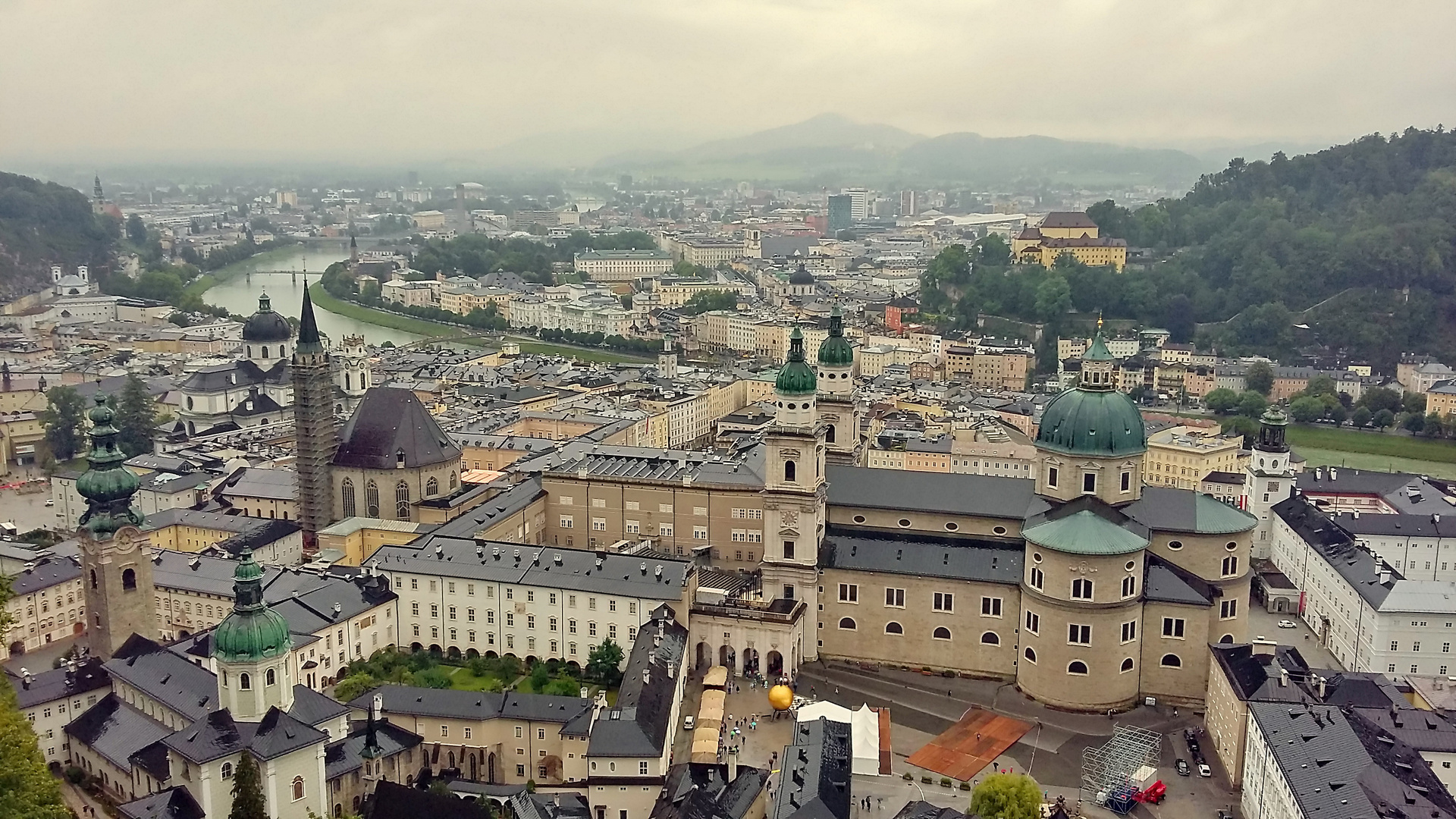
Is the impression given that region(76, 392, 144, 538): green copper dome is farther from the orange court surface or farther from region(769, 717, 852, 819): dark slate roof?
the orange court surface

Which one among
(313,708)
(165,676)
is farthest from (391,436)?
(313,708)

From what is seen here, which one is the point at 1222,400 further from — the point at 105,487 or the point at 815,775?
the point at 105,487

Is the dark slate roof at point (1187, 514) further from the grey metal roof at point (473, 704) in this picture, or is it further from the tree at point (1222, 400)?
the tree at point (1222, 400)

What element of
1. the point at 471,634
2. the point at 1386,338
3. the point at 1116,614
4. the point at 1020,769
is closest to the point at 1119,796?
the point at 1020,769

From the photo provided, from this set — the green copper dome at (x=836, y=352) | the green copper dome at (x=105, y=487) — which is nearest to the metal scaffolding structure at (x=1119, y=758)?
the green copper dome at (x=836, y=352)

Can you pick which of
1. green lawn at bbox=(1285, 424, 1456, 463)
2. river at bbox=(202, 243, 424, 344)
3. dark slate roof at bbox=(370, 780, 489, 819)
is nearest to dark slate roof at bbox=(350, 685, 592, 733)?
dark slate roof at bbox=(370, 780, 489, 819)

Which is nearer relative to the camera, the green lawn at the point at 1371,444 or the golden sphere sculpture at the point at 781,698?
the golden sphere sculpture at the point at 781,698

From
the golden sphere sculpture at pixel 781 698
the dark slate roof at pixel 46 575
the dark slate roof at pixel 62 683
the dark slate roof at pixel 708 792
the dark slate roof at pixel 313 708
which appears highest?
the dark slate roof at pixel 313 708
